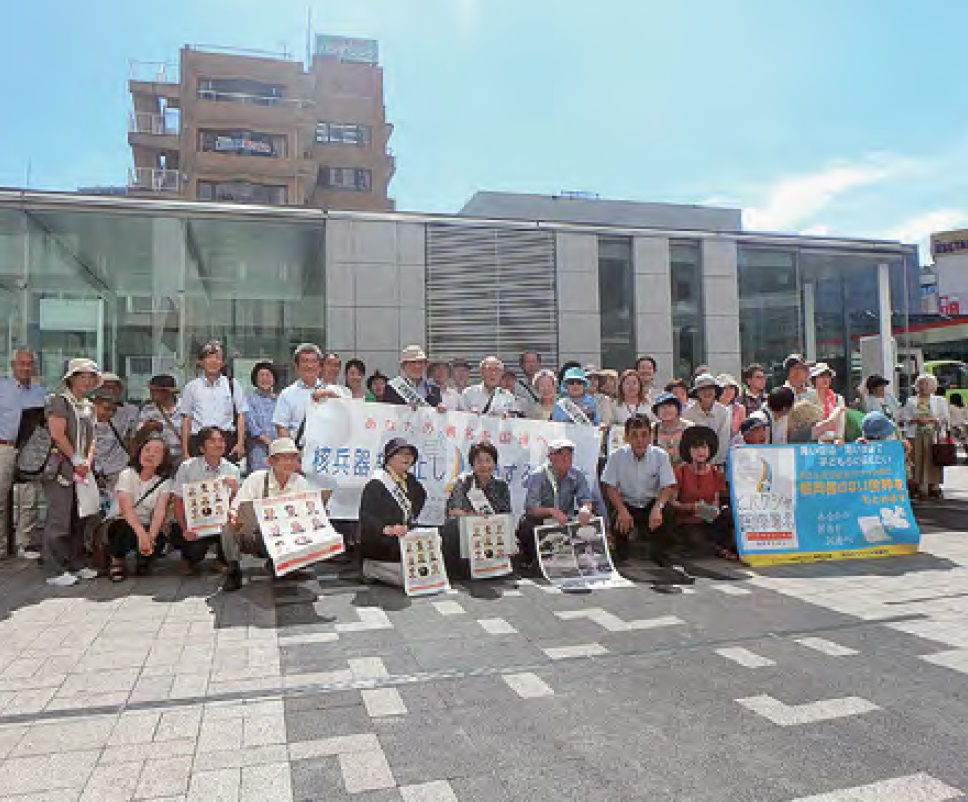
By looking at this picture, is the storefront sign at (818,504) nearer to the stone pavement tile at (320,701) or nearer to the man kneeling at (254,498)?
the man kneeling at (254,498)

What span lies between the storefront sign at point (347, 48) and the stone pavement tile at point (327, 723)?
1696 inches

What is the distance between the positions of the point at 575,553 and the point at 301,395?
2671 mm

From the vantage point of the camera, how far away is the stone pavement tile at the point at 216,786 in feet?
7.82

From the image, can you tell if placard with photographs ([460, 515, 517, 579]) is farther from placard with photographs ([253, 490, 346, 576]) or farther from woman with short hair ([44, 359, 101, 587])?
woman with short hair ([44, 359, 101, 587])

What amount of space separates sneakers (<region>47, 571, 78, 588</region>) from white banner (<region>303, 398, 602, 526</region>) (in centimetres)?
186

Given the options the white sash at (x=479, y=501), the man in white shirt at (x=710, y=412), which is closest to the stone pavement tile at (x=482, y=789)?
the white sash at (x=479, y=501)

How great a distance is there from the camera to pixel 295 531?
4941 millimetres

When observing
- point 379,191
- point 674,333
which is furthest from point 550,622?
point 379,191

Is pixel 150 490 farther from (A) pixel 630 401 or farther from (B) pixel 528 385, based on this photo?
(A) pixel 630 401

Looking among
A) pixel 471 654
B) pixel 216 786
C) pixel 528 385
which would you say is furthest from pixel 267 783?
pixel 528 385

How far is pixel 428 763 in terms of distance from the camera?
2594mm

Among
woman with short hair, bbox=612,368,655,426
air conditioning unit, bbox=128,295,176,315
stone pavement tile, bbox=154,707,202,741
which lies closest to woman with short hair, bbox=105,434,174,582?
stone pavement tile, bbox=154,707,202,741

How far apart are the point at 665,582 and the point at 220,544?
3.44 m

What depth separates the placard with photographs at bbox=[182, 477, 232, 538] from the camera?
17.6 ft
